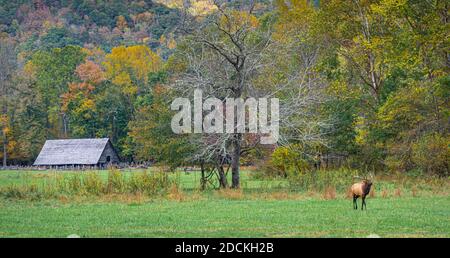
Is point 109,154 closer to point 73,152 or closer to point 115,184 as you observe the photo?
point 73,152

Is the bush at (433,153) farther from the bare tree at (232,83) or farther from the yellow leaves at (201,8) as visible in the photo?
the yellow leaves at (201,8)

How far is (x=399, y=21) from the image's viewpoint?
44344 millimetres

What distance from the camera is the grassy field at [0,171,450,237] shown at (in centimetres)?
1731

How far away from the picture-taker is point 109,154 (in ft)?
247

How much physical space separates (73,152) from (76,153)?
36 cm

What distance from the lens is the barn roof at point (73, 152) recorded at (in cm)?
7350

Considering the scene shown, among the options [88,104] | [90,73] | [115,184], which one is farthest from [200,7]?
[90,73]

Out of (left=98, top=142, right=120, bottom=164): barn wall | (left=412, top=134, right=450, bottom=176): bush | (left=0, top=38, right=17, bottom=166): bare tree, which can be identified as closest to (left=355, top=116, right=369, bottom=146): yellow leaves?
(left=412, top=134, right=450, bottom=176): bush
